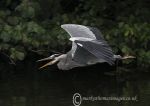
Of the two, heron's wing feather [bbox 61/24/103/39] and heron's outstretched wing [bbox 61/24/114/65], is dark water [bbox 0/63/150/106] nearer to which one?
heron's outstretched wing [bbox 61/24/114/65]

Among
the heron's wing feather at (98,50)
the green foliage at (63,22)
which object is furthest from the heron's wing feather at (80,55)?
the green foliage at (63,22)

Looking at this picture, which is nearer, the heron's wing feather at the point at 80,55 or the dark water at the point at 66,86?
the heron's wing feather at the point at 80,55

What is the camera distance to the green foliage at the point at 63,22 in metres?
10.3

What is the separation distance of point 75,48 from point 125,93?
51.3 inches

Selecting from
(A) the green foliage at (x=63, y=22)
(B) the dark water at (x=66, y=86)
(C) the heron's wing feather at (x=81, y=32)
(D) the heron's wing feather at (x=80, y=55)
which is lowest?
(B) the dark water at (x=66, y=86)

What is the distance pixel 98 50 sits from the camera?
8.33 m

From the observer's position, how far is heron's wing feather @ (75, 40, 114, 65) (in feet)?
27.1

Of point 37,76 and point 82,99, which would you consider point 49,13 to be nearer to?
point 37,76

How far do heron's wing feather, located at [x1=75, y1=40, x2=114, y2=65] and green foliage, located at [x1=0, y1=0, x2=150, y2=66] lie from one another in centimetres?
179

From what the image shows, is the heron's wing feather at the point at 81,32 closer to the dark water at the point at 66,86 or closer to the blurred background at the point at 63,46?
the dark water at the point at 66,86

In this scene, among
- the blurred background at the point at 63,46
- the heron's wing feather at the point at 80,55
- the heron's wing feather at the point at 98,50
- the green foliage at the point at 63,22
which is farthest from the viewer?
the green foliage at the point at 63,22

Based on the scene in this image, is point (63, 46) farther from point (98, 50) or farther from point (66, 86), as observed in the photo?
point (98, 50)

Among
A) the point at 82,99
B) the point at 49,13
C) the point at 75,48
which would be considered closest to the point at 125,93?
the point at 82,99

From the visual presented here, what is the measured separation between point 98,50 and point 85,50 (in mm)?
445
